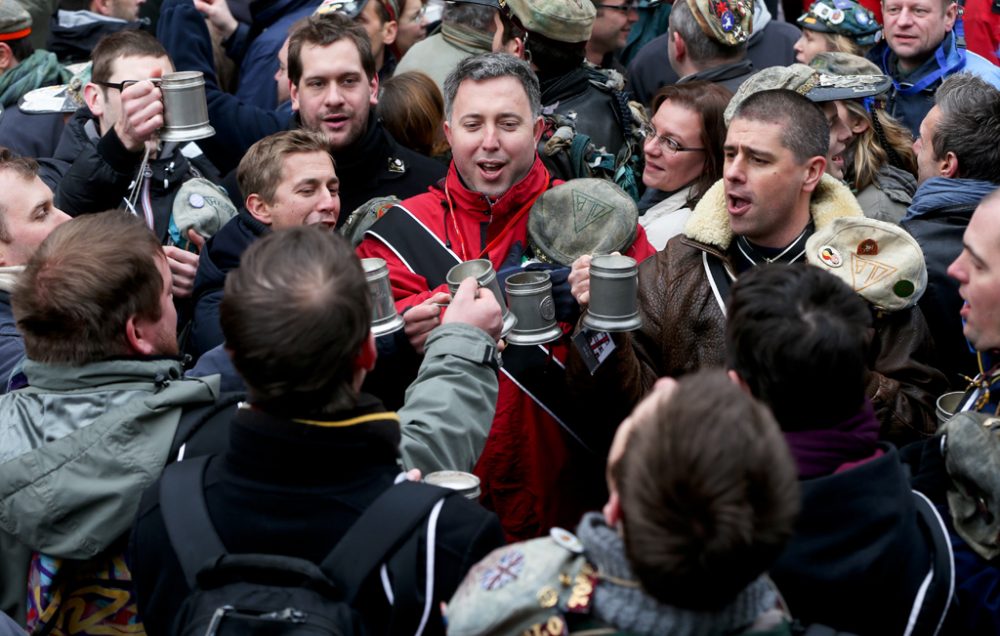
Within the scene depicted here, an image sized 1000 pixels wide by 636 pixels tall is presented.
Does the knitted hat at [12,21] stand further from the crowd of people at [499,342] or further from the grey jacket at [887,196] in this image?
the grey jacket at [887,196]

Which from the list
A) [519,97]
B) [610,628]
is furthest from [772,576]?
[519,97]

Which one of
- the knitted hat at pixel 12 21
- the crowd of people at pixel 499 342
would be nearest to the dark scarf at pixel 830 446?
the crowd of people at pixel 499 342

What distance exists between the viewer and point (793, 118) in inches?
158

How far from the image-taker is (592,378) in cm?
379

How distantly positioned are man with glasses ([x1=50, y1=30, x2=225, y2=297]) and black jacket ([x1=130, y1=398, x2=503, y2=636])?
2.17 metres

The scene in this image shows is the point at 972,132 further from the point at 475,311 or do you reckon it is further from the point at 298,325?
the point at 298,325

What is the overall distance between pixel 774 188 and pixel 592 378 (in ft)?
3.03

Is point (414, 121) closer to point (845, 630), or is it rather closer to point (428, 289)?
point (428, 289)

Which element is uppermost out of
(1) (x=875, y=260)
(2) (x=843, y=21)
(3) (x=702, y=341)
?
(2) (x=843, y=21)

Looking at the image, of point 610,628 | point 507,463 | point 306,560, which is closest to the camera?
point 610,628

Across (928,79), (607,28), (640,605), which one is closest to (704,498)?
(640,605)

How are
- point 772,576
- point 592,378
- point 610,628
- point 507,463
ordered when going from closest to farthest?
point 610,628 → point 772,576 → point 592,378 → point 507,463

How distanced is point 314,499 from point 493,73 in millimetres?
2400

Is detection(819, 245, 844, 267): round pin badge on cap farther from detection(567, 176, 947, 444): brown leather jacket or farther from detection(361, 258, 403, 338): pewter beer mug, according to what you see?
detection(361, 258, 403, 338): pewter beer mug
